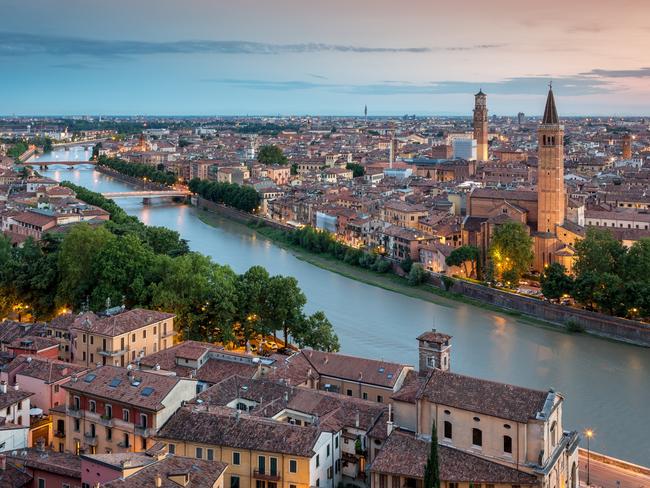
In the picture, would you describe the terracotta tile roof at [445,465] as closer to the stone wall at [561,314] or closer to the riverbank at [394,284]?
the stone wall at [561,314]

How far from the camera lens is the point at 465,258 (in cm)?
1648

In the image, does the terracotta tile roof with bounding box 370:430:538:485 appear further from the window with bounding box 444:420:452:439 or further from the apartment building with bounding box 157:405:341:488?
the apartment building with bounding box 157:405:341:488

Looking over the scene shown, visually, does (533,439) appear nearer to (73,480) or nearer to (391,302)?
(73,480)

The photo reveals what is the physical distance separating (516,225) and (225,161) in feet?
68.9

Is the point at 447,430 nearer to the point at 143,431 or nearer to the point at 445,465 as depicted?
the point at 445,465

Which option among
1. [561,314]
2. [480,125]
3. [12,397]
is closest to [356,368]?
[12,397]

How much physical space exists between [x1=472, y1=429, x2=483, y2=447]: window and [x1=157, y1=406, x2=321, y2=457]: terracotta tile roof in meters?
1.18

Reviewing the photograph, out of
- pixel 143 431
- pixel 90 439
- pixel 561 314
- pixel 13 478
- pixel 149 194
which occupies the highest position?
pixel 149 194

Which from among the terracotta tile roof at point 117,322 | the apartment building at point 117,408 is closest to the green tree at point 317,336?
the terracotta tile roof at point 117,322

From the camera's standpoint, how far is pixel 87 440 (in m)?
7.04

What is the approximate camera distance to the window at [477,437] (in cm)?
611

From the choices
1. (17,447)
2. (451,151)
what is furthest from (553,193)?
(451,151)

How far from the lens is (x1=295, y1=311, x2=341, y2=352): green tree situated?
1027 cm

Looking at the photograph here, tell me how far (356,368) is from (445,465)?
2497 mm
